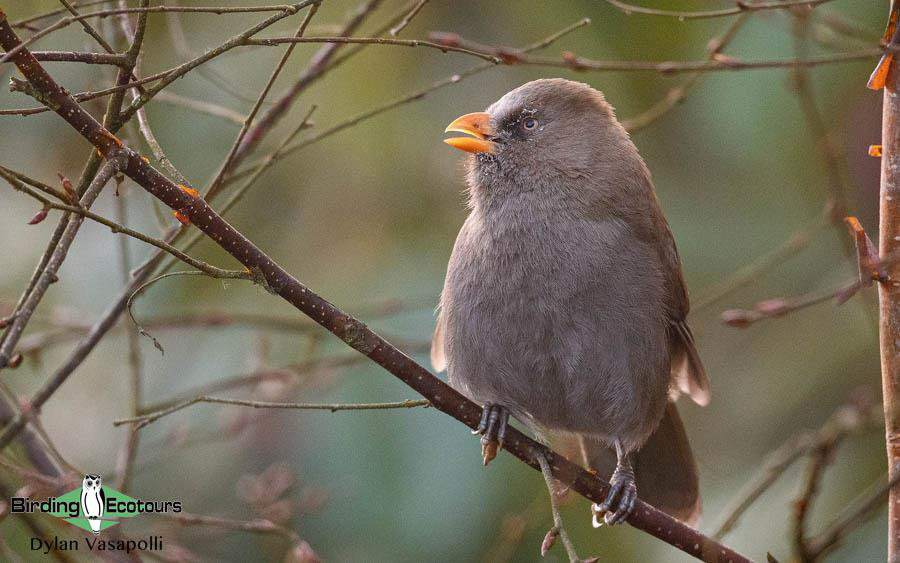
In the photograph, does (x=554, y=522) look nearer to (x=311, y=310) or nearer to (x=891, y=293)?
(x=311, y=310)

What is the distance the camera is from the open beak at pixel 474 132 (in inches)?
171

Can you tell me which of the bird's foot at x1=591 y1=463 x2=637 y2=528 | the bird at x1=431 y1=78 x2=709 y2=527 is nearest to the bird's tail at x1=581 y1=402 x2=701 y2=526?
the bird at x1=431 y1=78 x2=709 y2=527

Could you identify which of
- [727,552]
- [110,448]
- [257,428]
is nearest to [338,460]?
[257,428]

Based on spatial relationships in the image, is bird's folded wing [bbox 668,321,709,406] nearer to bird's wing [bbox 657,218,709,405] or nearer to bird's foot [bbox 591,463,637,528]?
bird's wing [bbox 657,218,709,405]

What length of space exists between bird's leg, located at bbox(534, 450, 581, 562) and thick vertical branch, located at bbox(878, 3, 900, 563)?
82 centimetres

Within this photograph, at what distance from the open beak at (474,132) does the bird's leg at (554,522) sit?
1.49 metres

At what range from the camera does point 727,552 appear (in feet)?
9.84

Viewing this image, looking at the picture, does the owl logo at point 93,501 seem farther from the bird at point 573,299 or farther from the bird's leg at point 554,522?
the bird's leg at point 554,522

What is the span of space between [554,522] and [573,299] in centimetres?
105

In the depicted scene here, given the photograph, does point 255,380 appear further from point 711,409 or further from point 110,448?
point 711,409

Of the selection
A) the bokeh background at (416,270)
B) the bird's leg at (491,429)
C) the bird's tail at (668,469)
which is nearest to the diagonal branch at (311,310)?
A: the bird's leg at (491,429)

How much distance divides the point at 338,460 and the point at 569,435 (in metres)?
2.00

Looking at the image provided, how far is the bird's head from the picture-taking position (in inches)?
168

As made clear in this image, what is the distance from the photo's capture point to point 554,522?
3059 mm
